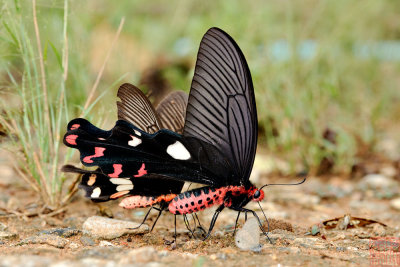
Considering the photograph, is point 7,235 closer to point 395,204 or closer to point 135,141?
point 135,141

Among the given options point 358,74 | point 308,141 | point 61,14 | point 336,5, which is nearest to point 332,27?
point 336,5

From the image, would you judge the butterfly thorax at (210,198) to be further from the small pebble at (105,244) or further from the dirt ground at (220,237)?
the small pebble at (105,244)

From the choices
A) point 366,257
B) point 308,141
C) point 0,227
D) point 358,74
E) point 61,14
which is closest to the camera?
point 366,257

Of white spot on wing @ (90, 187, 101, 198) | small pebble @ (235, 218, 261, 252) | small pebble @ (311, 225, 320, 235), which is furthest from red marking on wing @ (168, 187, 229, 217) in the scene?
small pebble @ (311, 225, 320, 235)

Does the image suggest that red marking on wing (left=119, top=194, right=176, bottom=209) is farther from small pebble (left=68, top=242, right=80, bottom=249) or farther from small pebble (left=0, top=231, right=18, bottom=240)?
small pebble (left=0, top=231, right=18, bottom=240)

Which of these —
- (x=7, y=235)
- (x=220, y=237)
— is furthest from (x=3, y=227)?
(x=220, y=237)

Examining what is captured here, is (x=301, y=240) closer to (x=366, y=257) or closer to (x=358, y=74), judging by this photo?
(x=366, y=257)
